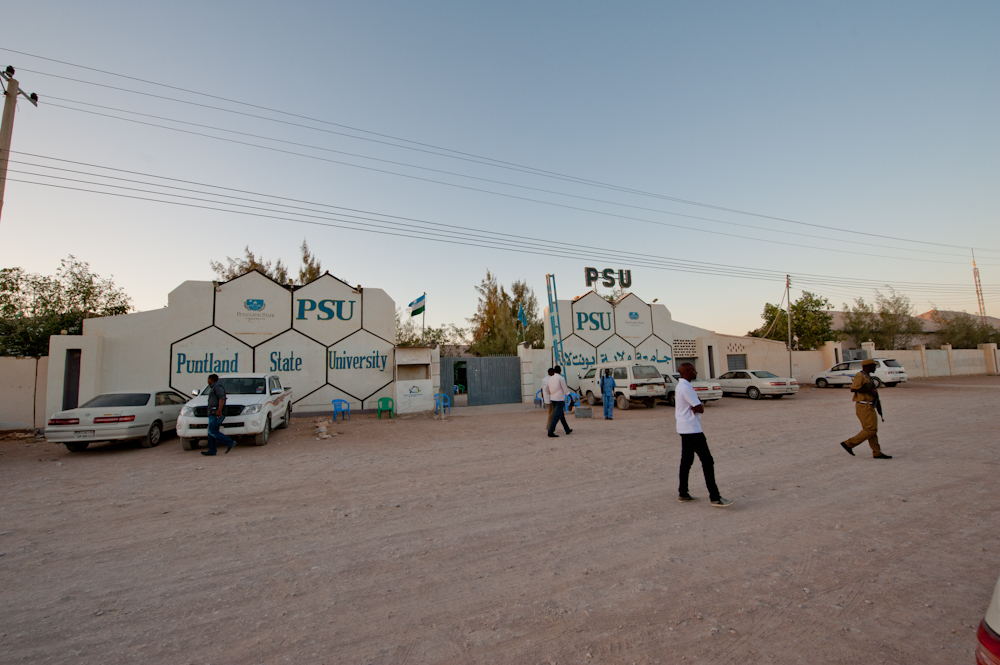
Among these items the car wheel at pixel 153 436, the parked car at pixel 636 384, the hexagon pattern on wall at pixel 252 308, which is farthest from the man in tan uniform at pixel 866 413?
the hexagon pattern on wall at pixel 252 308

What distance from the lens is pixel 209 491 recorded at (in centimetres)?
677

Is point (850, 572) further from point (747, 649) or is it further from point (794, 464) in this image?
point (794, 464)

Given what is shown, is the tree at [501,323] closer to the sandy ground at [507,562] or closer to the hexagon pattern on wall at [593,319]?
the hexagon pattern on wall at [593,319]

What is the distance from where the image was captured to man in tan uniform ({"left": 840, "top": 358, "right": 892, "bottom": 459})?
25.6 feet

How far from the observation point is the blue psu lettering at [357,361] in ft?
60.1

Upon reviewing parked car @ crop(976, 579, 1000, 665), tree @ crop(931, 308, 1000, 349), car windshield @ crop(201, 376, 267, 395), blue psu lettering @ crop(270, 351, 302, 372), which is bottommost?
parked car @ crop(976, 579, 1000, 665)

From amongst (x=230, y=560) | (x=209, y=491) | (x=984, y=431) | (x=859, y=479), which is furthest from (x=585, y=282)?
(x=230, y=560)

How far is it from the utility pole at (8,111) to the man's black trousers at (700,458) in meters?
14.9

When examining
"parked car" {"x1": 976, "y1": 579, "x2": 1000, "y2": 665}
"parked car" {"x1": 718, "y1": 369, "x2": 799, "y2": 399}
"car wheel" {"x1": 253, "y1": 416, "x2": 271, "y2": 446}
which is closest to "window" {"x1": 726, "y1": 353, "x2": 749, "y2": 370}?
"parked car" {"x1": 718, "y1": 369, "x2": 799, "y2": 399}

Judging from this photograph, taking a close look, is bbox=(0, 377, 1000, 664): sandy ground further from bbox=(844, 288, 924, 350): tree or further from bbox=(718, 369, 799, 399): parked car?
bbox=(844, 288, 924, 350): tree

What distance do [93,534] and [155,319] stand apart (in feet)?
45.9

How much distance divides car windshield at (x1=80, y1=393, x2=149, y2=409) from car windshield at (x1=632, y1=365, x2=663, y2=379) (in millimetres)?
15736

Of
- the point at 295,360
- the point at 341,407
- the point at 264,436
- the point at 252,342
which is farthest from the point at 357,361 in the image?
the point at 264,436

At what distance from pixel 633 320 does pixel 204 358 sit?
65.8 feet
